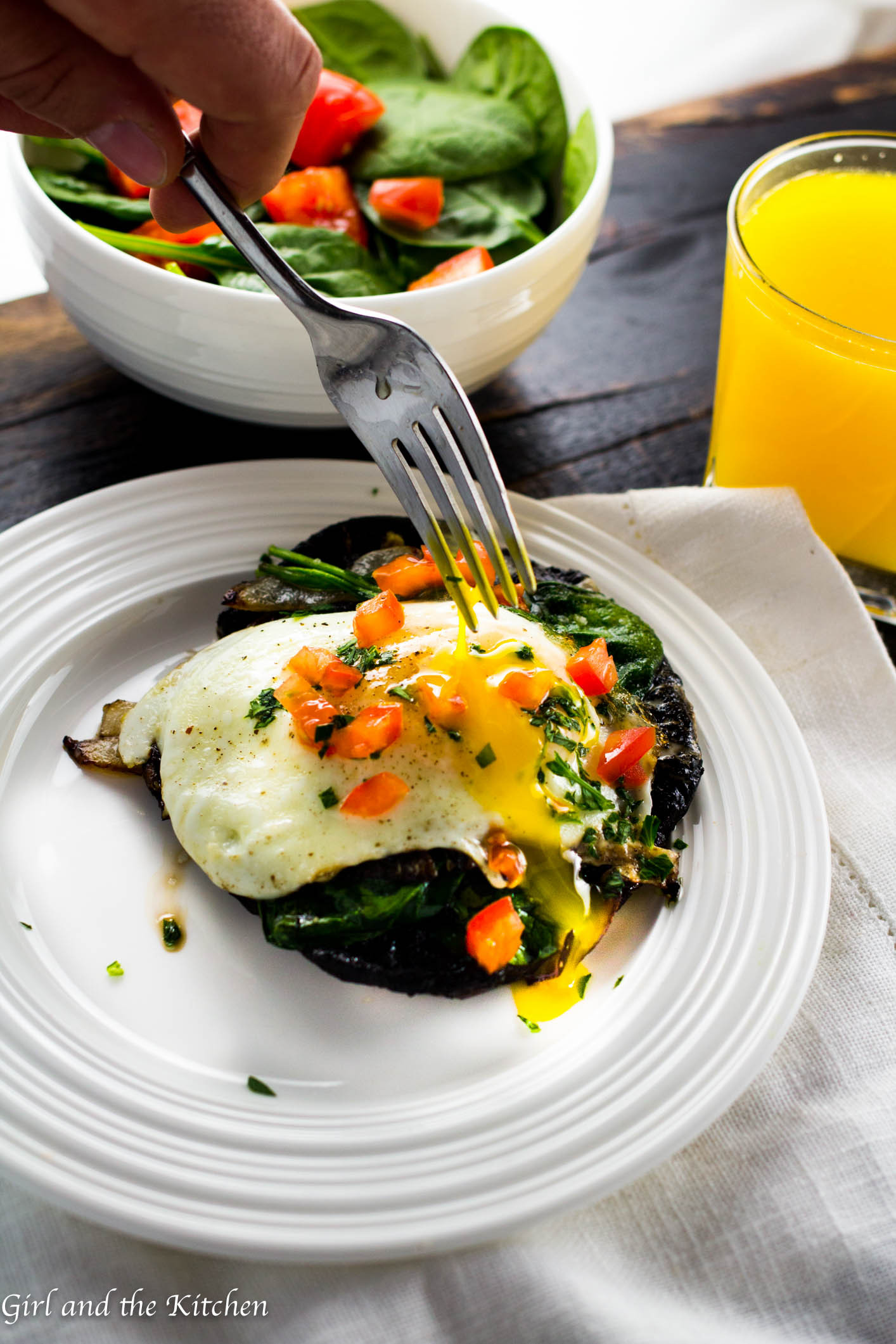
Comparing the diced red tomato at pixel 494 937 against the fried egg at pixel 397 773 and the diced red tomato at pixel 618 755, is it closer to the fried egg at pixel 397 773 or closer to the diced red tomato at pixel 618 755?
the fried egg at pixel 397 773

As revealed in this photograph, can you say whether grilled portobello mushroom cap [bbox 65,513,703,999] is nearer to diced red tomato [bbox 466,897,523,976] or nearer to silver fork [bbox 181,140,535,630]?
diced red tomato [bbox 466,897,523,976]

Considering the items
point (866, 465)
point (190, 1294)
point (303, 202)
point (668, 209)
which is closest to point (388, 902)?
point (190, 1294)

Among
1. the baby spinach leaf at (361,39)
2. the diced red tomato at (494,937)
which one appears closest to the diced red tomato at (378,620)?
the diced red tomato at (494,937)

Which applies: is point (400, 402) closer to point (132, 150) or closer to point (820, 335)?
point (132, 150)

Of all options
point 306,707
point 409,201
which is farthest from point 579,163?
point 306,707

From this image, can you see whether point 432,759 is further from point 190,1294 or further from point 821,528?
point 821,528
